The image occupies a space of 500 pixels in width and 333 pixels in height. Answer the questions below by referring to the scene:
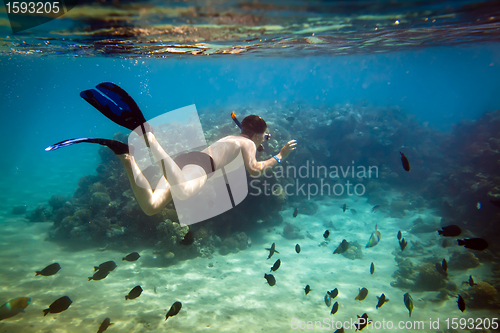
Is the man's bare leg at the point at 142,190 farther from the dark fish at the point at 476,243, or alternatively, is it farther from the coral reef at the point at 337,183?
the dark fish at the point at 476,243

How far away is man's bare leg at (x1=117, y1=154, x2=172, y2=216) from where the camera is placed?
3154 mm

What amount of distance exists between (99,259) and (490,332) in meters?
11.7

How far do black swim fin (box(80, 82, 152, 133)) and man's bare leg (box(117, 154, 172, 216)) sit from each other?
565 millimetres

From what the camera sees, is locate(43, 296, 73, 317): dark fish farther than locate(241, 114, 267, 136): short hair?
No

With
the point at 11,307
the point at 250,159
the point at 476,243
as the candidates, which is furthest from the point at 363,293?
the point at 11,307

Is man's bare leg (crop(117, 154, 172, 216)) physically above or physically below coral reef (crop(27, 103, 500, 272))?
above

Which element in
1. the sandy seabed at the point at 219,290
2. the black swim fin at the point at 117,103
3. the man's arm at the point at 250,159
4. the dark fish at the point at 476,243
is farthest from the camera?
the sandy seabed at the point at 219,290

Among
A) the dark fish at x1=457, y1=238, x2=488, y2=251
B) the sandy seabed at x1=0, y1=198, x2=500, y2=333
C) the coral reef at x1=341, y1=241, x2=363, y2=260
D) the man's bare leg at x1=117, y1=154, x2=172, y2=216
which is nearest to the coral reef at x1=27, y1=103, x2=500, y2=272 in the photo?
the coral reef at x1=341, y1=241, x2=363, y2=260

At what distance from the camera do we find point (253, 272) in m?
7.31

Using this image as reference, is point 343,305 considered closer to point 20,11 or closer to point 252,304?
point 252,304

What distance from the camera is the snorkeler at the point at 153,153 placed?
3.18 m

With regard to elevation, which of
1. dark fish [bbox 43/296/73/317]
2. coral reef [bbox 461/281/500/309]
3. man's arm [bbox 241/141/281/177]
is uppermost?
man's arm [bbox 241/141/281/177]

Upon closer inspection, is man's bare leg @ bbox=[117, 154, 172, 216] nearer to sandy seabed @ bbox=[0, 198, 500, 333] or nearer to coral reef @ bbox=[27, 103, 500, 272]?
sandy seabed @ bbox=[0, 198, 500, 333]

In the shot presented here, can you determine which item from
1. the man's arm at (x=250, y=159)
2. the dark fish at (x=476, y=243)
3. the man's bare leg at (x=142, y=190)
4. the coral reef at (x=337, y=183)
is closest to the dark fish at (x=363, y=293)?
the dark fish at (x=476, y=243)
